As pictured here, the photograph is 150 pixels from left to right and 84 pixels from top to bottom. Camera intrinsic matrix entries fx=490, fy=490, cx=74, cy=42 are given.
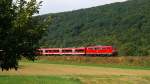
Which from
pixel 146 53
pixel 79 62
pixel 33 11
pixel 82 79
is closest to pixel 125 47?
pixel 146 53

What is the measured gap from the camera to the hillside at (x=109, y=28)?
9169cm

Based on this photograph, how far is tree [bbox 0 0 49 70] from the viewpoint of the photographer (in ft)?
50.6

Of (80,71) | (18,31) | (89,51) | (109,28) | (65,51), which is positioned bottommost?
(80,71)

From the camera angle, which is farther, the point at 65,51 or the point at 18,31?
the point at 65,51

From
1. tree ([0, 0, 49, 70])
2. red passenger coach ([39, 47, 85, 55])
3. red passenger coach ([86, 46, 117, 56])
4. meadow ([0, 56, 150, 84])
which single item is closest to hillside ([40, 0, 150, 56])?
red passenger coach ([86, 46, 117, 56])

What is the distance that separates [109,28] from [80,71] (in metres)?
67.5

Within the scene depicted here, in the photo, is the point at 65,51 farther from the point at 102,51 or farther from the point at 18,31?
the point at 18,31

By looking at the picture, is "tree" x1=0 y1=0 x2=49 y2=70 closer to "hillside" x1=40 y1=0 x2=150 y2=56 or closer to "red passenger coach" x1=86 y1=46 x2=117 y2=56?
"red passenger coach" x1=86 y1=46 x2=117 y2=56

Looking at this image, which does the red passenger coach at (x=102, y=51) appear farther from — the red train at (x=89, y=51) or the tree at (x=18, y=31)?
the tree at (x=18, y=31)

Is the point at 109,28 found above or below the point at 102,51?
above

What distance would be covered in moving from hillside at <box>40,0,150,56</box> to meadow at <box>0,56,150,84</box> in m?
9.03

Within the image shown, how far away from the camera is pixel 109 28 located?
115 metres

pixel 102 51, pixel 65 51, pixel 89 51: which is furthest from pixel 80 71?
pixel 65 51

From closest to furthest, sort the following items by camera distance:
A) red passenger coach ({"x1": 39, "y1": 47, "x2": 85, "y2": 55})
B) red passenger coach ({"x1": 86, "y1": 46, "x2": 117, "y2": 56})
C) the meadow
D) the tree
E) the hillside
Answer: the tree
the meadow
red passenger coach ({"x1": 86, "y1": 46, "x2": 117, "y2": 56})
red passenger coach ({"x1": 39, "y1": 47, "x2": 85, "y2": 55})
the hillside
